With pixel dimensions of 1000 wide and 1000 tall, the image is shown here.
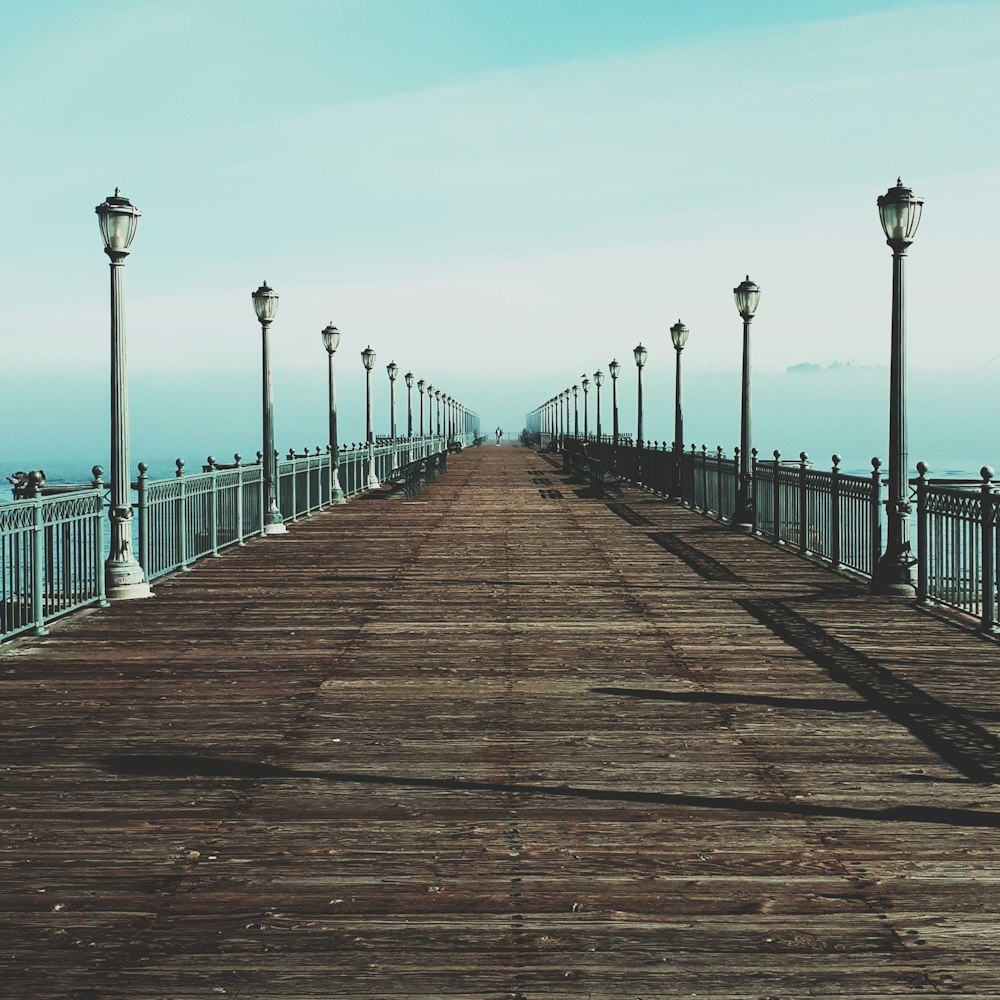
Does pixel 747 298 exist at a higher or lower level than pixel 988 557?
higher

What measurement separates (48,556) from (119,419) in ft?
7.18

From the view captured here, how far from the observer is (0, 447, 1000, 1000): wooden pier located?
4.61 m

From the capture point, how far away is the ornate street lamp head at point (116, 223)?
14.7 metres

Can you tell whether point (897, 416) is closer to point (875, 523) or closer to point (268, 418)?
point (875, 523)

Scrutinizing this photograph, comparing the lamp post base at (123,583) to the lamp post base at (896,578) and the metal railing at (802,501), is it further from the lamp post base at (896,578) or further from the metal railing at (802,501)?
the metal railing at (802,501)

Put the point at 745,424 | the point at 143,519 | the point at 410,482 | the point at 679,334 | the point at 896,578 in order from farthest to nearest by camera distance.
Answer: the point at 679,334
the point at 410,482
the point at 745,424
the point at 143,519
the point at 896,578

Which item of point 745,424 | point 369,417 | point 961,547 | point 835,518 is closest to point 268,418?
point 745,424

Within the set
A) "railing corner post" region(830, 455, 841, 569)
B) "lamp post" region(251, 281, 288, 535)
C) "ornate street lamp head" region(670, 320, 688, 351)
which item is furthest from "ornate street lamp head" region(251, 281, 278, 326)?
"ornate street lamp head" region(670, 320, 688, 351)

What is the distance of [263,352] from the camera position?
24781 millimetres

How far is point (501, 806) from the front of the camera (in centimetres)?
643

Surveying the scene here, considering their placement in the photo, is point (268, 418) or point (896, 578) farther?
point (268, 418)

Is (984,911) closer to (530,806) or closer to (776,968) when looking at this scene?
(776,968)

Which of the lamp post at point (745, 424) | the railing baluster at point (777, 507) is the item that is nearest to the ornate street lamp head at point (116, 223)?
the railing baluster at point (777, 507)

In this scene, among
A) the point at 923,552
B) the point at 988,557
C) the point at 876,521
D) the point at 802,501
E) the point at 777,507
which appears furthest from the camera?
the point at 777,507
